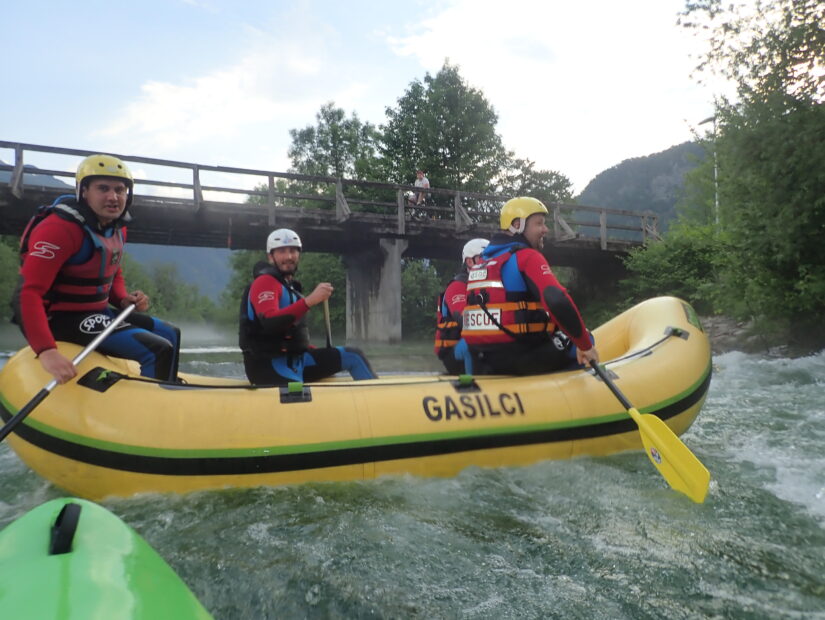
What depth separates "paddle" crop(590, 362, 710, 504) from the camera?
2838 millimetres

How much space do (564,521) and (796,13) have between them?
9373mm

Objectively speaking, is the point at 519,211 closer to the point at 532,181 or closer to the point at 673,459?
the point at 673,459

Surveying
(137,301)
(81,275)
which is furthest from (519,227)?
(81,275)

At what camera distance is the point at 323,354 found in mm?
4402

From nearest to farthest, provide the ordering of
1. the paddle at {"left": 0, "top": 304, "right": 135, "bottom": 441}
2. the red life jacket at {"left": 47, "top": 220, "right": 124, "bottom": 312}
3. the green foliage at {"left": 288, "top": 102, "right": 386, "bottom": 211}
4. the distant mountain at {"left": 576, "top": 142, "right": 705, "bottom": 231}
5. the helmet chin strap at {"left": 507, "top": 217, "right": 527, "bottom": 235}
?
the paddle at {"left": 0, "top": 304, "right": 135, "bottom": 441} → the red life jacket at {"left": 47, "top": 220, "right": 124, "bottom": 312} → the helmet chin strap at {"left": 507, "top": 217, "right": 527, "bottom": 235} → the green foliage at {"left": 288, "top": 102, "right": 386, "bottom": 211} → the distant mountain at {"left": 576, "top": 142, "right": 705, "bottom": 231}

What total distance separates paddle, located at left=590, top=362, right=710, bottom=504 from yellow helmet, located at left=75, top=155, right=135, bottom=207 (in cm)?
316

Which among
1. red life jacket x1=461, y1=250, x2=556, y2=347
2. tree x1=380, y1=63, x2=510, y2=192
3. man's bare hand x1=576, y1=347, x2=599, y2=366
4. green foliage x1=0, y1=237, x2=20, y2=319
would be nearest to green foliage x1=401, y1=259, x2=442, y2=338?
tree x1=380, y1=63, x2=510, y2=192

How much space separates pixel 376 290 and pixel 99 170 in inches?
542

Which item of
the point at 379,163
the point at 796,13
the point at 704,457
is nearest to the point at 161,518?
the point at 704,457

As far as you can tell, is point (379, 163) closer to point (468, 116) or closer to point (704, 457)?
point (468, 116)

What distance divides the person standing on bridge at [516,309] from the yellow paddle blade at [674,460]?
0.59 meters

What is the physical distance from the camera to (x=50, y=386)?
260cm

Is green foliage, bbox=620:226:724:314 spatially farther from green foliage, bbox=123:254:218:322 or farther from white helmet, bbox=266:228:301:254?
green foliage, bbox=123:254:218:322

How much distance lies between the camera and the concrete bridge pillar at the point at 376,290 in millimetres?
16188
